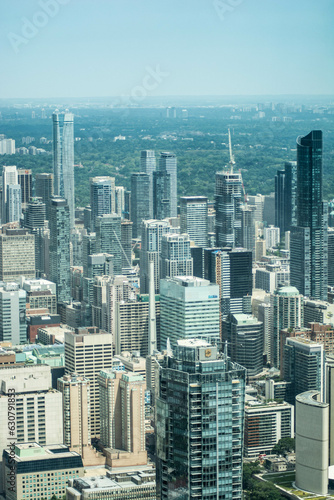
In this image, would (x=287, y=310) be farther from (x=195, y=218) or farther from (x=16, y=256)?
(x=195, y=218)

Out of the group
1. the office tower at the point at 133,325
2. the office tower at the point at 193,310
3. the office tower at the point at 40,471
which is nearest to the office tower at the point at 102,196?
the office tower at the point at 133,325

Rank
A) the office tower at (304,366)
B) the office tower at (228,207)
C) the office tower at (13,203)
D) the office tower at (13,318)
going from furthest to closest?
the office tower at (13,203) → the office tower at (228,207) → the office tower at (13,318) → the office tower at (304,366)

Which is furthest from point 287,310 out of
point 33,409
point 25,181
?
point 25,181

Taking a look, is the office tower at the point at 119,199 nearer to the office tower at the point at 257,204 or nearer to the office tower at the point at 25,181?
the office tower at the point at 25,181

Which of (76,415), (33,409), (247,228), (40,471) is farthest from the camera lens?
(247,228)

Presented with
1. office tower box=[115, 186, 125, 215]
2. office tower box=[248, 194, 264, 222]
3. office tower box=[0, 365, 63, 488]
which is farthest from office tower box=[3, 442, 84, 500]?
office tower box=[115, 186, 125, 215]

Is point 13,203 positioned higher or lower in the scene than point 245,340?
higher

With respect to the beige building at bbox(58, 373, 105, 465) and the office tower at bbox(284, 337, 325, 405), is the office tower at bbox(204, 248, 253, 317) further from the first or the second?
the beige building at bbox(58, 373, 105, 465)
